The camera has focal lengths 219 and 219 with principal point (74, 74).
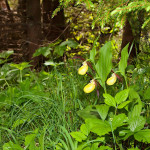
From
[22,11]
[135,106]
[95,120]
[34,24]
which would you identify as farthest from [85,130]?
[22,11]

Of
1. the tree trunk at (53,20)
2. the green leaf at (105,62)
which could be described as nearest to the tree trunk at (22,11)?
the tree trunk at (53,20)

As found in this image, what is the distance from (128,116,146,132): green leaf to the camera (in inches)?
45.9

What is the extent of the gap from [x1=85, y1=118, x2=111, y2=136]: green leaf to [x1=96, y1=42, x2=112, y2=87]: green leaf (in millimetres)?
306

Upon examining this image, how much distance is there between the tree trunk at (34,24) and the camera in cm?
411

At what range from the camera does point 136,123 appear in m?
1.19

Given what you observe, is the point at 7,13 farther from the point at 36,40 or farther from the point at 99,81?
the point at 99,81

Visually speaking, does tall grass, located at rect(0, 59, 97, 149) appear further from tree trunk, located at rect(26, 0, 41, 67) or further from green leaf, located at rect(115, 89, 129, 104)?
tree trunk, located at rect(26, 0, 41, 67)

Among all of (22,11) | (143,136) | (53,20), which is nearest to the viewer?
(143,136)

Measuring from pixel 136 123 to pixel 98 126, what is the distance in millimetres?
212

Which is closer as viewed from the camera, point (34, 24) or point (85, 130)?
point (85, 130)

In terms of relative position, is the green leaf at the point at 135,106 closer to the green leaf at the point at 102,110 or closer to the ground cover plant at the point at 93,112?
the ground cover plant at the point at 93,112

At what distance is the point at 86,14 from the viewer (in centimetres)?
449

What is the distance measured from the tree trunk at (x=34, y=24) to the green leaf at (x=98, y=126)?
3.07 meters

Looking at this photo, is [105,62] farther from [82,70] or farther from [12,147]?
[12,147]
